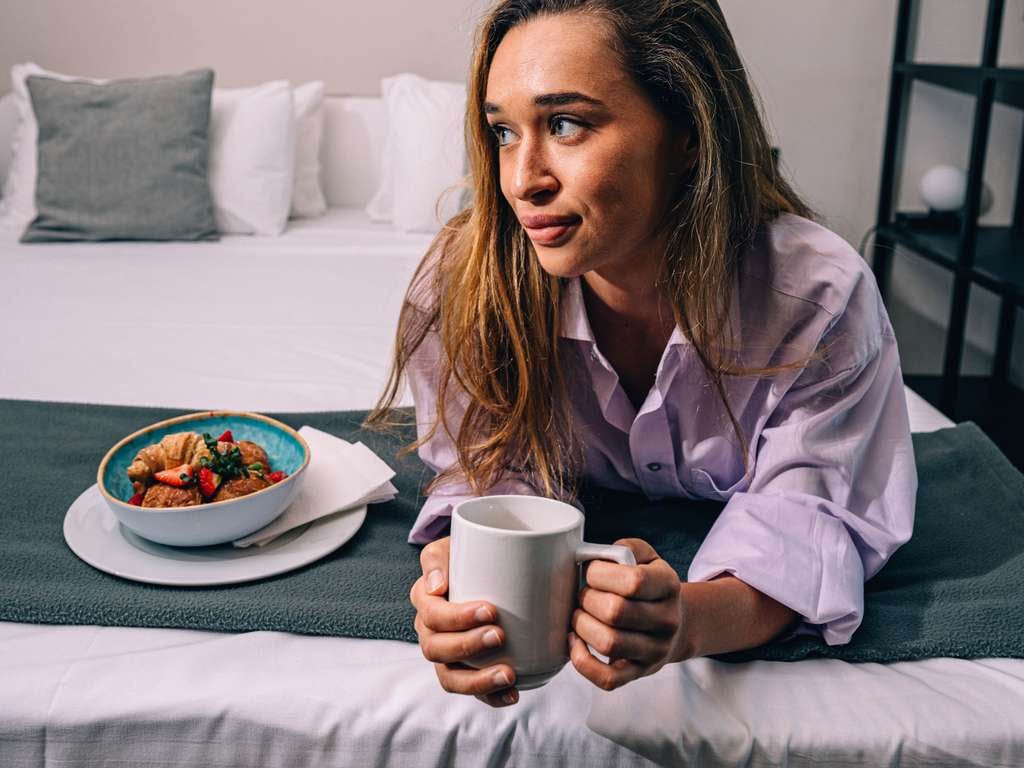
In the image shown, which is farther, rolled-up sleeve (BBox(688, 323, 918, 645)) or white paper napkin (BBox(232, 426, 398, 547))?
white paper napkin (BBox(232, 426, 398, 547))

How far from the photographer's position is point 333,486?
112cm

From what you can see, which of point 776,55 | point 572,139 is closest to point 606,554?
point 572,139

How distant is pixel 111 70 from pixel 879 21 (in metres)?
2.24

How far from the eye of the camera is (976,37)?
10.3 ft

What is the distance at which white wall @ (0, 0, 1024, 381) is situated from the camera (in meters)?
3.04

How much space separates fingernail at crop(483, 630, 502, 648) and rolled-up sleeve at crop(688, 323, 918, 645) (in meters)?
0.28

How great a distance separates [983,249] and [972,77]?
1.48 feet

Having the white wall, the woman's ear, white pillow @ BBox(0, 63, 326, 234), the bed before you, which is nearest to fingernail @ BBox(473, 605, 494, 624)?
the bed

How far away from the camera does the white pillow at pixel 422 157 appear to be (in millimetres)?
2689

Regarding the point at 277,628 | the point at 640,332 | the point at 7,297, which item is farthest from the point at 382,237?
the point at 277,628

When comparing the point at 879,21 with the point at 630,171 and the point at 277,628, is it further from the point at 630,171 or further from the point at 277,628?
the point at 277,628

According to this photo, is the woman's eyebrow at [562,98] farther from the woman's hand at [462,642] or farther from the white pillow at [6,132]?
the white pillow at [6,132]

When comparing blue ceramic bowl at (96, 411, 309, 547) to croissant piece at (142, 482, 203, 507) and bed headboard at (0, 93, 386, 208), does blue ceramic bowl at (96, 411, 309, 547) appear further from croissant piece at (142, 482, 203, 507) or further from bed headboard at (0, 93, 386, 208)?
bed headboard at (0, 93, 386, 208)

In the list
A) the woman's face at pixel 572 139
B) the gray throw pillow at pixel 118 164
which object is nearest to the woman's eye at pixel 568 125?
the woman's face at pixel 572 139
